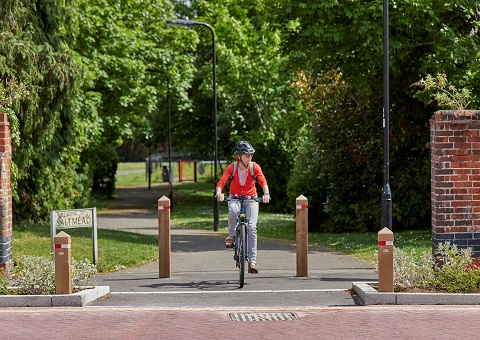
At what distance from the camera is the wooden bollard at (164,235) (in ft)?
43.3

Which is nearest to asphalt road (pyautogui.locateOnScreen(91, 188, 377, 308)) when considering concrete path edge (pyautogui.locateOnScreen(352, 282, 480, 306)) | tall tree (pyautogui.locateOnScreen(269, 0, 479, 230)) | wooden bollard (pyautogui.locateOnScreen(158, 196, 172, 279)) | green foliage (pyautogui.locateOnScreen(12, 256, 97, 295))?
wooden bollard (pyautogui.locateOnScreen(158, 196, 172, 279))

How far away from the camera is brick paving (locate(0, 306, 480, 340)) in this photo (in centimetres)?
859

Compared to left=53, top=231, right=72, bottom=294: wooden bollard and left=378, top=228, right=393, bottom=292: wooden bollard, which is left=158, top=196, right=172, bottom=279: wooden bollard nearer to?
left=53, top=231, right=72, bottom=294: wooden bollard

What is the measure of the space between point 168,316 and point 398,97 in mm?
15601

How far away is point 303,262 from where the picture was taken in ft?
44.1

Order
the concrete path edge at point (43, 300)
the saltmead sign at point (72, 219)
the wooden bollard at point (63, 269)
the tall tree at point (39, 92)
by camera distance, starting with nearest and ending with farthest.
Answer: the concrete path edge at point (43, 300) < the wooden bollard at point (63, 269) < the saltmead sign at point (72, 219) < the tall tree at point (39, 92)

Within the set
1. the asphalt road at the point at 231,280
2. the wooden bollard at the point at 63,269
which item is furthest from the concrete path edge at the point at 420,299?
the wooden bollard at the point at 63,269

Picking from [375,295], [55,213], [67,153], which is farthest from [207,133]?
[375,295]

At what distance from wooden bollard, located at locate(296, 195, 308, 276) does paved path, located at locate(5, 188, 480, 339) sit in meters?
0.23

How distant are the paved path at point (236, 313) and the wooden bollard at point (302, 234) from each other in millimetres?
233

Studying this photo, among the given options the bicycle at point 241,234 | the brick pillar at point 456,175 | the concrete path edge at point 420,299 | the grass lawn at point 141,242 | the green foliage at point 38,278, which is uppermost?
the brick pillar at point 456,175

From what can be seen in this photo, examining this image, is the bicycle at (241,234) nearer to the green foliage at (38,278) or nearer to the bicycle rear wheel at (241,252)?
the bicycle rear wheel at (241,252)

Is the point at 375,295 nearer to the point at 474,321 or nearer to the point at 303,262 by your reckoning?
the point at 474,321

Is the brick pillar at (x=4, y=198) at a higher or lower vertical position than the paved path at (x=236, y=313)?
higher
